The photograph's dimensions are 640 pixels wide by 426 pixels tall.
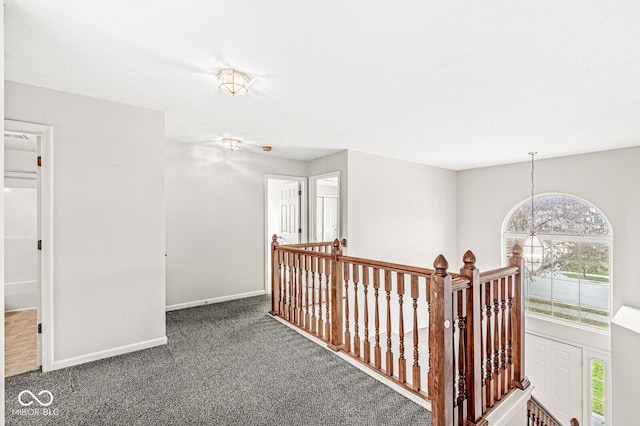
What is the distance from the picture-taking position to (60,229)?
2.44m

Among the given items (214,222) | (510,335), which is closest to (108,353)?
(214,222)

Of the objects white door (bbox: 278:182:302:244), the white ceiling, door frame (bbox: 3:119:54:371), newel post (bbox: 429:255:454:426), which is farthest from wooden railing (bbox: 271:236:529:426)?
white door (bbox: 278:182:302:244)

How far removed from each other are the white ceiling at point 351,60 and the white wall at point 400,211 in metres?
1.37

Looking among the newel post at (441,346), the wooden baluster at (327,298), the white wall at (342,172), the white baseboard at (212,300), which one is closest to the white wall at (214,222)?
the white baseboard at (212,300)

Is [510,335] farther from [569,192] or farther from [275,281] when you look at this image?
[569,192]

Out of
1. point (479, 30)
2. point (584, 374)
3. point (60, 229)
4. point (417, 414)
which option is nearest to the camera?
point (479, 30)

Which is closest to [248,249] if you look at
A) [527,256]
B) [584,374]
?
[527,256]

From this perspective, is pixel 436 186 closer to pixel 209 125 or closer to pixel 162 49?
pixel 209 125

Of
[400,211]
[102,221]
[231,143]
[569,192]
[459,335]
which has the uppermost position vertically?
[231,143]

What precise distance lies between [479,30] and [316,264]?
235 cm

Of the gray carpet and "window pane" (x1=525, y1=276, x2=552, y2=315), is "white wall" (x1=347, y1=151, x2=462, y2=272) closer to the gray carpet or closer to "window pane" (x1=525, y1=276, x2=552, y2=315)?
"window pane" (x1=525, y1=276, x2=552, y2=315)

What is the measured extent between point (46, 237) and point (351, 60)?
274 cm

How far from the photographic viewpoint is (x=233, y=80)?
209cm

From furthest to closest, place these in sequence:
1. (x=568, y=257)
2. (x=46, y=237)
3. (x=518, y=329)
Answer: (x=568, y=257)
(x=46, y=237)
(x=518, y=329)
